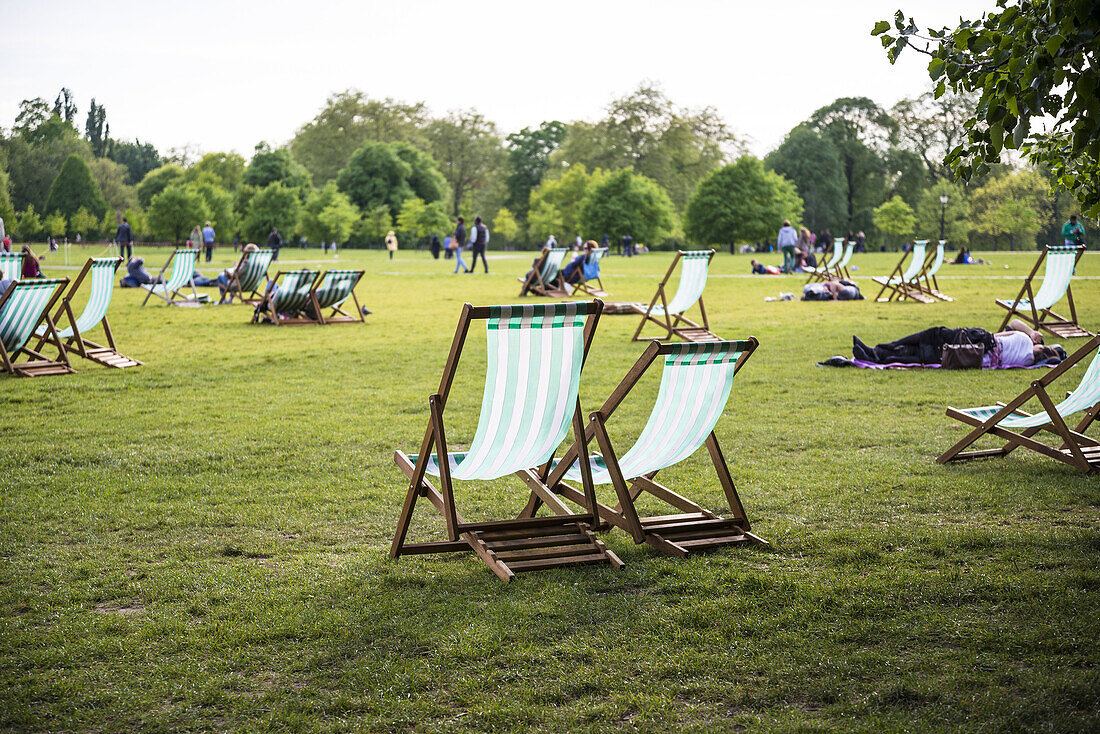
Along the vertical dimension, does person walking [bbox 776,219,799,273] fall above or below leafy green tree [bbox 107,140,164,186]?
below

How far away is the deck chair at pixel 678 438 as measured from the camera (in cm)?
412

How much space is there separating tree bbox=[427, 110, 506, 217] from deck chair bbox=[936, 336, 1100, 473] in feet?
254

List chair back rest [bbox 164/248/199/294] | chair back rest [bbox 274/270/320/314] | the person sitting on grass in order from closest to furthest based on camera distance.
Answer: the person sitting on grass
chair back rest [bbox 274/270/320/314]
chair back rest [bbox 164/248/199/294]

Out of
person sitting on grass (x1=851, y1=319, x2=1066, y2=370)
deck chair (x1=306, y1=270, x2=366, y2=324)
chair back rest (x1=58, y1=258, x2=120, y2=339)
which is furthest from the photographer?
deck chair (x1=306, y1=270, x2=366, y2=324)

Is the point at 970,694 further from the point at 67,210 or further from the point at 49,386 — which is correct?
the point at 67,210

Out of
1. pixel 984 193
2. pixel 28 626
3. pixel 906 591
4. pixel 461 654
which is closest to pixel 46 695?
pixel 28 626

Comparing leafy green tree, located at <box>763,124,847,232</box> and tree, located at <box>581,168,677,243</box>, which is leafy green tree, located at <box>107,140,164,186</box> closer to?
tree, located at <box>581,168,677,243</box>

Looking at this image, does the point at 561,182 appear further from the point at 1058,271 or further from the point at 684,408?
the point at 684,408

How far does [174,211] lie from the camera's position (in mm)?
55375

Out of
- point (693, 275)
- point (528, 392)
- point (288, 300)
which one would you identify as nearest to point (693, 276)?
point (693, 275)

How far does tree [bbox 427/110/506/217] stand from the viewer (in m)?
82.2

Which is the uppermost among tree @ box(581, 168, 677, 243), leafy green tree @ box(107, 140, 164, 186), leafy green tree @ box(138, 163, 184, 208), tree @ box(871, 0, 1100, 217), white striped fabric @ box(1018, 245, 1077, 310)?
leafy green tree @ box(107, 140, 164, 186)

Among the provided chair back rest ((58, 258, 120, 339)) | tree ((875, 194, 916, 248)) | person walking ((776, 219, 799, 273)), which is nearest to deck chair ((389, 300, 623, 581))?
chair back rest ((58, 258, 120, 339))

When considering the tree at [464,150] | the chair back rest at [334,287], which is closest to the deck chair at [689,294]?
the chair back rest at [334,287]
